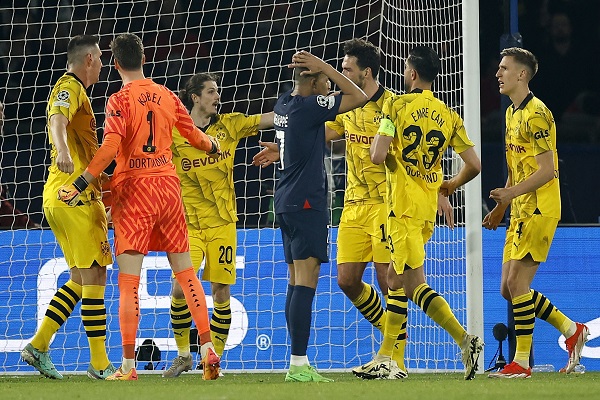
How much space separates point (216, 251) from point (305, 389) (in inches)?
79.0

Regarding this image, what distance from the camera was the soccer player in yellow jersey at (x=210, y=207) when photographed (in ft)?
25.6

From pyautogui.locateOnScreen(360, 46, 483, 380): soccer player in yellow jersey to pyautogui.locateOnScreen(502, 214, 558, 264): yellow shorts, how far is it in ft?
2.02

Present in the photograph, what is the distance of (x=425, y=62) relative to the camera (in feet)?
23.0

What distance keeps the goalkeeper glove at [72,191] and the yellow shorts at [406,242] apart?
6.04 feet

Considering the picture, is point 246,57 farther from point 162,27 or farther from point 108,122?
point 108,122

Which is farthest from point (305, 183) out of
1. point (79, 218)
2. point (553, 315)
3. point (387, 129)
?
point (553, 315)

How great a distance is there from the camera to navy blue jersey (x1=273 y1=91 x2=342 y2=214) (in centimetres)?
678

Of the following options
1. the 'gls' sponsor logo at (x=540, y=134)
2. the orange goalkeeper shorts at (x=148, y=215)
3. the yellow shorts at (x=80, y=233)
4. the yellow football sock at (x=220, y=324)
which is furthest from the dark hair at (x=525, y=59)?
the yellow shorts at (x=80, y=233)

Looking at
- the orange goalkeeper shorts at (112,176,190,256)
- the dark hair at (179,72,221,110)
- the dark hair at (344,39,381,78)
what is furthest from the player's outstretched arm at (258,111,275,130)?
the orange goalkeeper shorts at (112,176,190,256)

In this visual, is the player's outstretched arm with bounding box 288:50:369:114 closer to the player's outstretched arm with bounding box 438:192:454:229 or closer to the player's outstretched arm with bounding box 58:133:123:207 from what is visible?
the player's outstretched arm with bounding box 438:192:454:229

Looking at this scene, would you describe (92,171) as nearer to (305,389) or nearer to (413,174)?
(305,389)

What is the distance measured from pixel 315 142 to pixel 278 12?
18.8 ft

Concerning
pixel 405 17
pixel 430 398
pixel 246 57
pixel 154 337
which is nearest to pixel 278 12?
pixel 246 57

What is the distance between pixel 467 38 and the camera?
7734 millimetres
